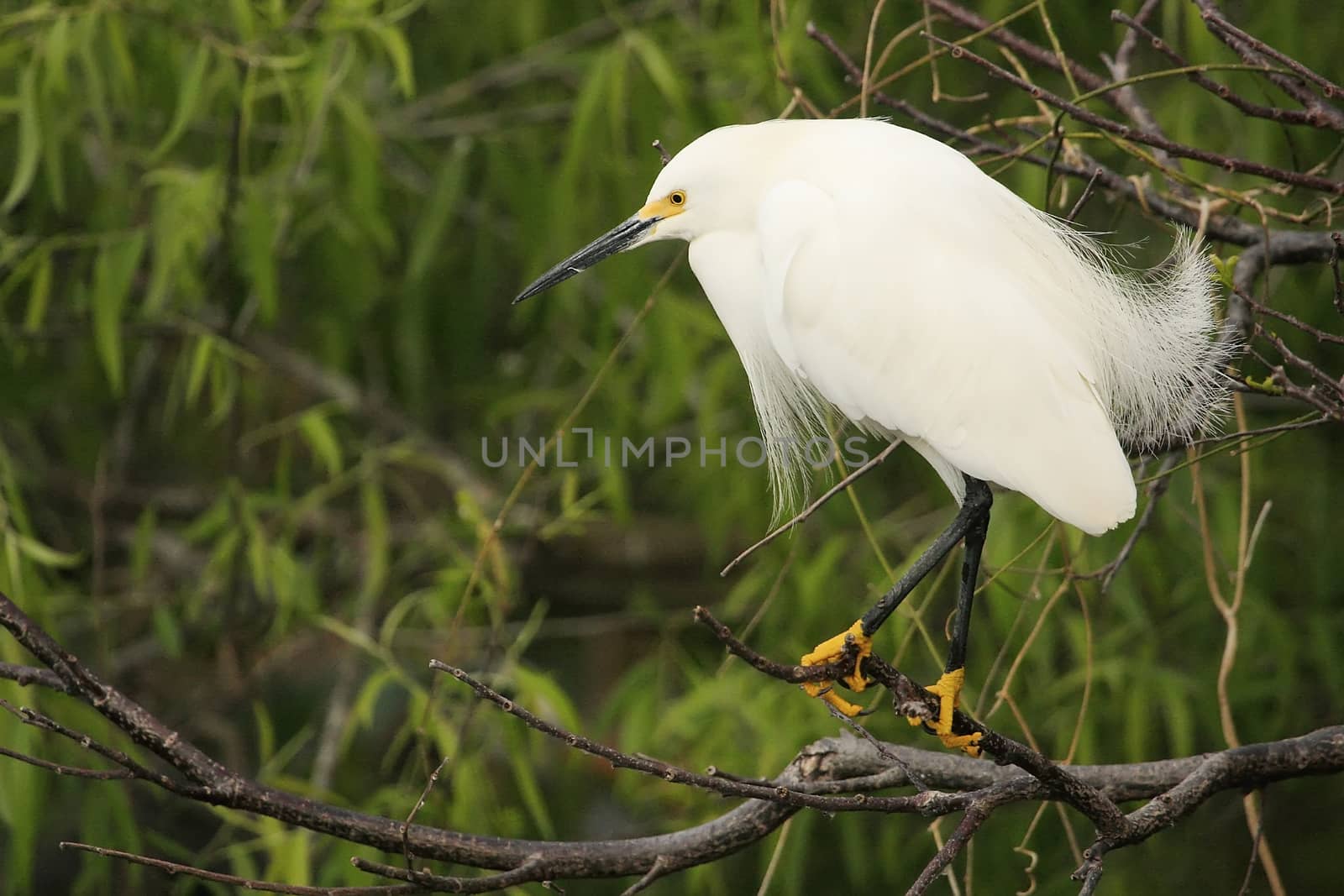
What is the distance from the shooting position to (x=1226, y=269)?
3.00 feet

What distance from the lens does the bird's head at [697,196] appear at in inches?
43.4

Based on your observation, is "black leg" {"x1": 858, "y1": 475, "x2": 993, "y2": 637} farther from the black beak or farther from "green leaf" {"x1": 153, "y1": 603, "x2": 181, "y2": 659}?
"green leaf" {"x1": 153, "y1": 603, "x2": 181, "y2": 659}

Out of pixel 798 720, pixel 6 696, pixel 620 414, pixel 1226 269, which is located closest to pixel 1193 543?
pixel 798 720

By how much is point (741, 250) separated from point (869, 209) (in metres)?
0.12

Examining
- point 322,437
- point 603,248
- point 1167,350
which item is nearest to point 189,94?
point 322,437

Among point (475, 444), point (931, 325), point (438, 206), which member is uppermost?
point (931, 325)

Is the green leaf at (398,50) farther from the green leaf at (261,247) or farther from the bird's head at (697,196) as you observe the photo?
the bird's head at (697,196)

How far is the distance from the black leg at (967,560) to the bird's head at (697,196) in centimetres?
30

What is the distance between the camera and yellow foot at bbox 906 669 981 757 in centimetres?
97

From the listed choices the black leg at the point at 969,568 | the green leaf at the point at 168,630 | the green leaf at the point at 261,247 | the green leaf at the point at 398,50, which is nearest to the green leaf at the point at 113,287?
the green leaf at the point at 261,247

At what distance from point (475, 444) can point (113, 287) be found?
110 centimetres

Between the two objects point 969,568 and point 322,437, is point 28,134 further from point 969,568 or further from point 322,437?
point 969,568

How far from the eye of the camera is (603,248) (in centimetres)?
118

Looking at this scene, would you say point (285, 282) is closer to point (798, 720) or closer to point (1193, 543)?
point (798, 720)
